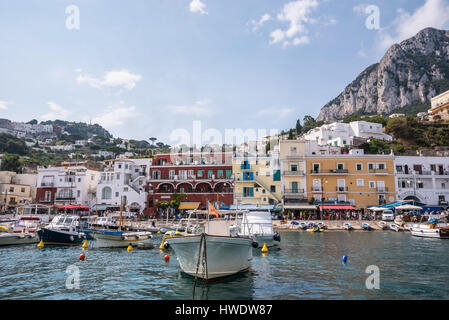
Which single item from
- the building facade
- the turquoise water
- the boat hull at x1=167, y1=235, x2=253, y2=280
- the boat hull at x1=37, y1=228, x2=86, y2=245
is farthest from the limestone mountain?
the boat hull at x1=167, y1=235, x2=253, y2=280

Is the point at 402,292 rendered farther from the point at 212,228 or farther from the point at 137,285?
the point at 137,285

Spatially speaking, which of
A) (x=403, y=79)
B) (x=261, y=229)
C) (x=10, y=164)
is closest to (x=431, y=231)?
(x=261, y=229)

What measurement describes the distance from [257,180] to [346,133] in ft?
111

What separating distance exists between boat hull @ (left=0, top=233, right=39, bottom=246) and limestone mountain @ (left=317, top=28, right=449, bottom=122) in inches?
5855

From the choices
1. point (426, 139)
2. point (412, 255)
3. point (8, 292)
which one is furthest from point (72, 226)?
point (426, 139)

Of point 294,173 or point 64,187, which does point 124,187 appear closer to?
point 64,187

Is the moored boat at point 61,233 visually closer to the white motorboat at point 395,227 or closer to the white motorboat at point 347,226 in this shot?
the white motorboat at point 347,226

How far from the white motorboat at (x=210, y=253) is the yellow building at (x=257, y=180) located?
38828mm

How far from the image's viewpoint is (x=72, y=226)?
30.4 m

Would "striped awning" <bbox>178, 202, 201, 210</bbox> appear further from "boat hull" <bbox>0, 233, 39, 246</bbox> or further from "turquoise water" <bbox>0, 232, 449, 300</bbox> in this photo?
"turquoise water" <bbox>0, 232, 449, 300</bbox>

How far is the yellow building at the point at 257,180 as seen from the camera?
5316 cm

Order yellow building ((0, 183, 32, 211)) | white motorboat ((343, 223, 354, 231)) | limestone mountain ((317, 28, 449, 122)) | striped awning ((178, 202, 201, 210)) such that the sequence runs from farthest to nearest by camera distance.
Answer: limestone mountain ((317, 28, 449, 122))
yellow building ((0, 183, 32, 211))
striped awning ((178, 202, 201, 210))
white motorboat ((343, 223, 354, 231))

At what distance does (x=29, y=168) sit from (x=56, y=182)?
24.9m

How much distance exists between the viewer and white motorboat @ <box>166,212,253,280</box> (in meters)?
12.7
